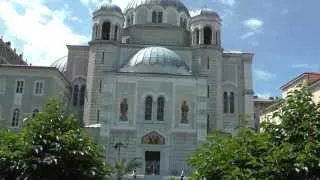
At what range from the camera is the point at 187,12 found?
2566 inches

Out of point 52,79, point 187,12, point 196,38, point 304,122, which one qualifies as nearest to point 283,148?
point 304,122

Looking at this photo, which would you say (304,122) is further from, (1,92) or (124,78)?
(1,92)

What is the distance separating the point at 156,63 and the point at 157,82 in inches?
90.9

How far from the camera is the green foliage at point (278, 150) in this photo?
19.5 m

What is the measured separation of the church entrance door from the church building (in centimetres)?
10

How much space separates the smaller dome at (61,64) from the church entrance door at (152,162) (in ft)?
59.1

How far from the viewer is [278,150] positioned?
19.9m

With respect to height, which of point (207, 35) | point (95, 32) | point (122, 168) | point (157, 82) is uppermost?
point (207, 35)

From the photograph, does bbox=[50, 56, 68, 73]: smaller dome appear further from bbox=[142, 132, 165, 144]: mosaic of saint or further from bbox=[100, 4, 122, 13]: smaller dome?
bbox=[142, 132, 165, 144]: mosaic of saint

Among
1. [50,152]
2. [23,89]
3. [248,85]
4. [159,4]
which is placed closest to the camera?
[50,152]

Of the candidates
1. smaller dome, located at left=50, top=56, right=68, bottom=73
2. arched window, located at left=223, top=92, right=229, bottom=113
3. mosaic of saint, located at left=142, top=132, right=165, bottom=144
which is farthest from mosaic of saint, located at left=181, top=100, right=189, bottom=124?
smaller dome, located at left=50, top=56, right=68, bottom=73

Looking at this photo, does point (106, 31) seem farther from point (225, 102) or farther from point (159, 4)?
point (225, 102)

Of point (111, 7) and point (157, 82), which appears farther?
point (111, 7)

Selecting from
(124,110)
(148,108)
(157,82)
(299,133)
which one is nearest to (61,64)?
(124,110)
